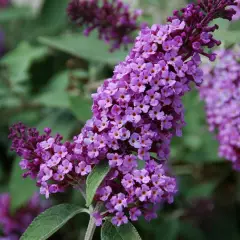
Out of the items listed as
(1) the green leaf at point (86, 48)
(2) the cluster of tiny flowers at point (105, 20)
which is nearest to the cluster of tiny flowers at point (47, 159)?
(2) the cluster of tiny flowers at point (105, 20)

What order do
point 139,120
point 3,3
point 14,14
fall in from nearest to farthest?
point 139,120
point 14,14
point 3,3

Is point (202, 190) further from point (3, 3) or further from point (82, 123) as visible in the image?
point (3, 3)

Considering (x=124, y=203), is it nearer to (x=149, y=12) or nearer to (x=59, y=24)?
(x=149, y=12)

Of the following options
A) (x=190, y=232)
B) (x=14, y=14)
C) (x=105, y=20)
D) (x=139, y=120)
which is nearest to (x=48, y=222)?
(x=139, y=120)

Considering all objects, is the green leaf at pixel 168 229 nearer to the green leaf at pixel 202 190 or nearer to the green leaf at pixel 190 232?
the green leaf at pixel 190 232

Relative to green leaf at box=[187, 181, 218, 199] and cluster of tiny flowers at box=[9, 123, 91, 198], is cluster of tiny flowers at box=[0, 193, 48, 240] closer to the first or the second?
green leaf at box=[187, 181, 218, 199]

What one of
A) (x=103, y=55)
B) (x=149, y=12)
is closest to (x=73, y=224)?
(x=103, y=55)

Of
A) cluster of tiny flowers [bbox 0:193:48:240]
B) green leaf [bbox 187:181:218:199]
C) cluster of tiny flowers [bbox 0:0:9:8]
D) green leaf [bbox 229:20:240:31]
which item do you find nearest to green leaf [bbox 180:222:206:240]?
green leaf [bbox 187:181:218:199]
